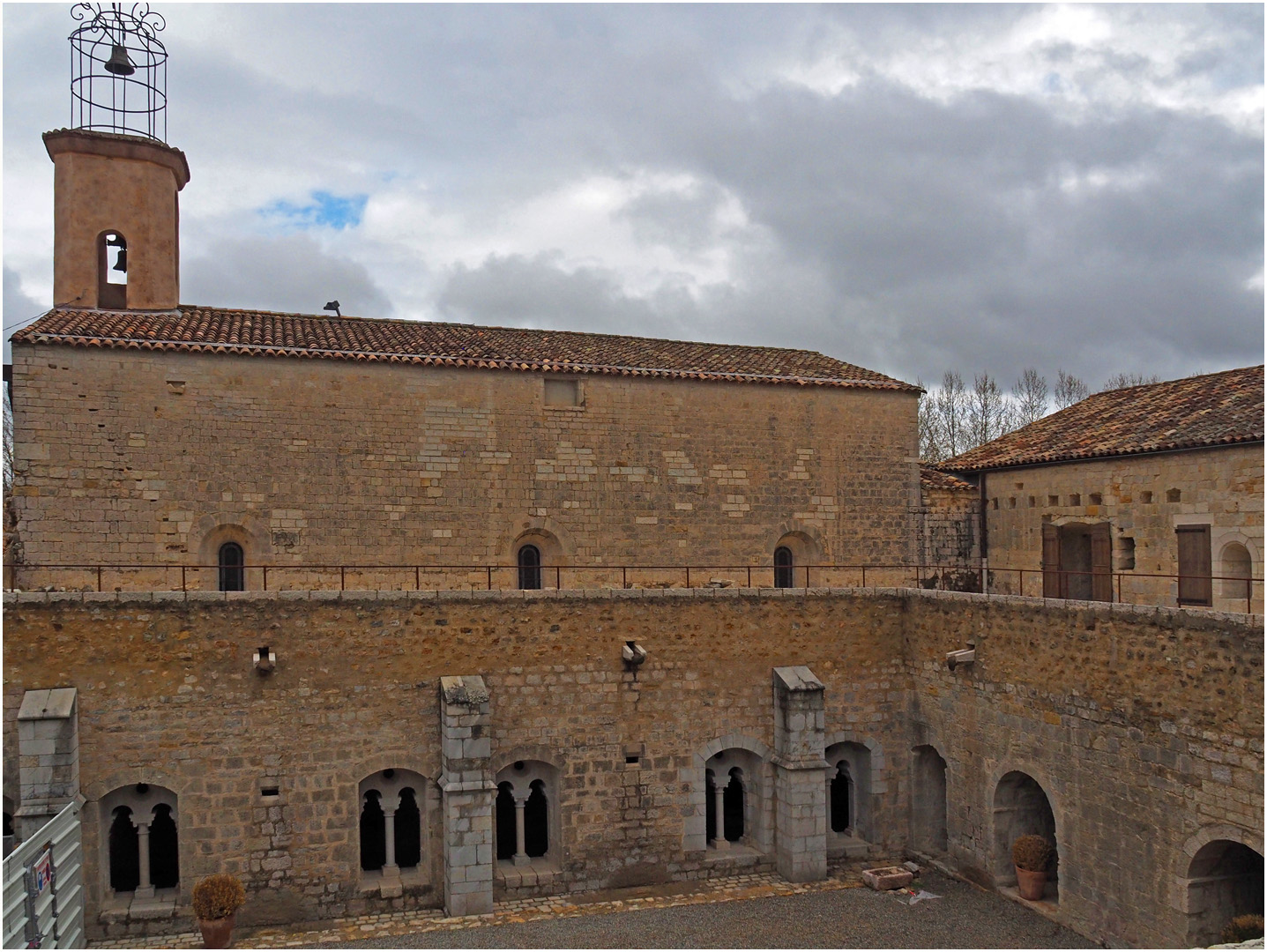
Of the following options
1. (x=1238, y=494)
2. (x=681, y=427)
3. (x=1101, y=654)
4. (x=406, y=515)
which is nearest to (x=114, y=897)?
(x=406, y=515)

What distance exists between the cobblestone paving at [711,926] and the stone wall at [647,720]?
0.43 meters

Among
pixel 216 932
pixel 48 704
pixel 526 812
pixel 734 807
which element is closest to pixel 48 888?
pixel 216 932

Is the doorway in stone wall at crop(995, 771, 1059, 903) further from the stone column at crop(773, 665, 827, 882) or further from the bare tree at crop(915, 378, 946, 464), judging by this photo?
the bare tree at crop(915, 378, 946, 464)

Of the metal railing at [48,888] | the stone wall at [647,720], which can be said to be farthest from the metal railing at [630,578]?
the metal railing at [48,888]

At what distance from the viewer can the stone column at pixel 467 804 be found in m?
15.0

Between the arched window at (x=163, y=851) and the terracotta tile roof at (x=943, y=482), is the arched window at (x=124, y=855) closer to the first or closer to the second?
the arched window at (x=163, y=851)

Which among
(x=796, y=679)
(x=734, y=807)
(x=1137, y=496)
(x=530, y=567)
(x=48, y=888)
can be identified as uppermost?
(x=1137, y=496)

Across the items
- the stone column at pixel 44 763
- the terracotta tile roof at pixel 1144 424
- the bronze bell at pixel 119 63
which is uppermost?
the bronze bell at pixel 119 63

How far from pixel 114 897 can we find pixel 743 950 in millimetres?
9820

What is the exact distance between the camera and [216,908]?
13.8m

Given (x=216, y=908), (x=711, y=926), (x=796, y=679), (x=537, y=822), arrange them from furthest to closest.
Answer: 1. (x=796, y=679)
2. (x=537, y=822)
3. (x=711, y=926)
4. (x=216, y=908)

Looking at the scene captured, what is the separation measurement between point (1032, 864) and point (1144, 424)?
31.7ft

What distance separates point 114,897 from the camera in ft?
48.1

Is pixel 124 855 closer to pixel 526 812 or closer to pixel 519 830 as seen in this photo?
pixel 519 830
